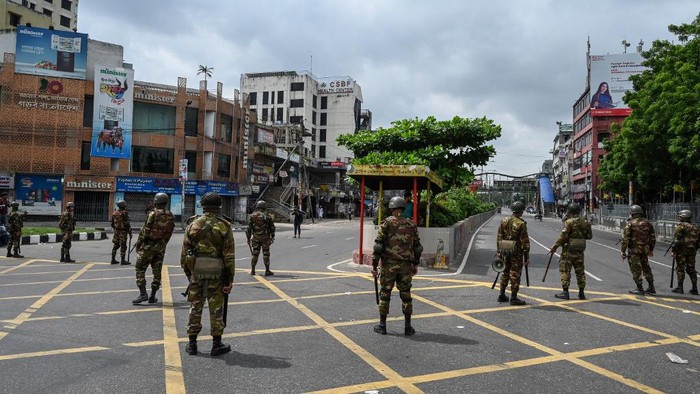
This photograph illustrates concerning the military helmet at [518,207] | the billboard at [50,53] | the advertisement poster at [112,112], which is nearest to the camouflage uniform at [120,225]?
the military helmet at [518,207]

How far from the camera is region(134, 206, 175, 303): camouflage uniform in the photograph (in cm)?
778

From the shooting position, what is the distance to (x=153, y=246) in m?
7.88

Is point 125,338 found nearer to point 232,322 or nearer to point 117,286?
point 232,322

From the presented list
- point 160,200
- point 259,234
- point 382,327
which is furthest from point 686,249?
point 160,200

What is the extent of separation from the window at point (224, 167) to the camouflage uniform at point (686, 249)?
32.6 m

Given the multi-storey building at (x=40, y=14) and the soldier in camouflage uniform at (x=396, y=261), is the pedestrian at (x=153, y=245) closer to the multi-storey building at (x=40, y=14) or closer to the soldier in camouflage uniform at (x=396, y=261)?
the soldier in camouflage uniform at (x=396, y=261)

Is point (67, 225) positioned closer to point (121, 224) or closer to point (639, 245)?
point (121, 224)

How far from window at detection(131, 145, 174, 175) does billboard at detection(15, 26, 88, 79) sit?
598cm

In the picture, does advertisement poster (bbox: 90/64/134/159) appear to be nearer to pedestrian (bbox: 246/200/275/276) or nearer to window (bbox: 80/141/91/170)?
window (bbox: 80/141/91/170)

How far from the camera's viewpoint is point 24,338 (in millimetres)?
5547

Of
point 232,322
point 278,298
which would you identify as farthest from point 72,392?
point 278,298

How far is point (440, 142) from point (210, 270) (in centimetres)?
1286

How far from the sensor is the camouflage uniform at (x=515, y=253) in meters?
8.07

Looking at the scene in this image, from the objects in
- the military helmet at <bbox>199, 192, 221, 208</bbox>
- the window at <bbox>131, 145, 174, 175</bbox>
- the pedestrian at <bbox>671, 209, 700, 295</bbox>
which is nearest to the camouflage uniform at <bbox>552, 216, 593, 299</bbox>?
the pedestrian at <bbox>671, 209, 700, 295</bbox>
